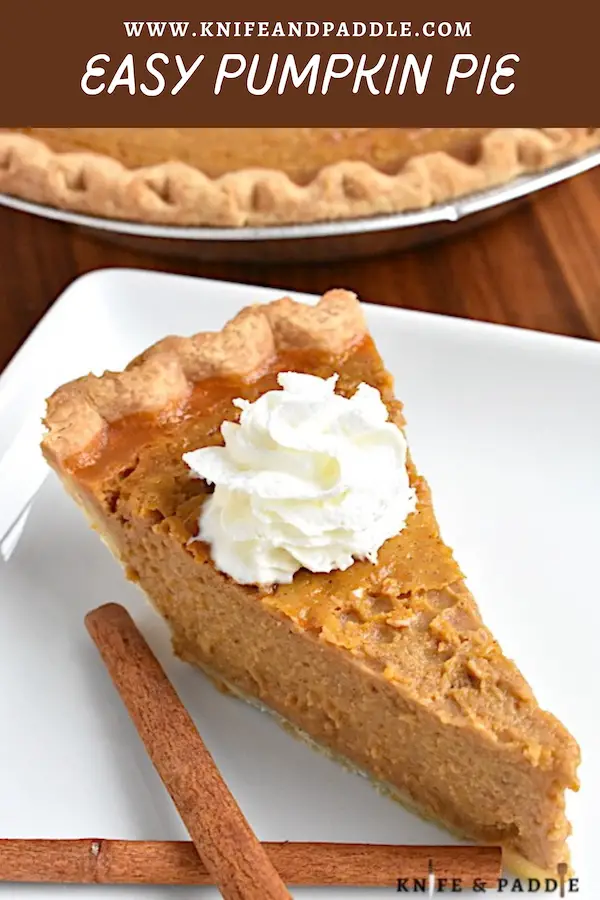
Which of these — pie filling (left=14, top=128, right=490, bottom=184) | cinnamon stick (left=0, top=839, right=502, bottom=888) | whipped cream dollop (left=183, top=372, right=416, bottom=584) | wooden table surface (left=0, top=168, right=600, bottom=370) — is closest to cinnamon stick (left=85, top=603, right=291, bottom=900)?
cinnamon stick (left=0, top=839, right=502, bottom=888)

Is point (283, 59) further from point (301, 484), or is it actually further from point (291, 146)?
point (301, 484)

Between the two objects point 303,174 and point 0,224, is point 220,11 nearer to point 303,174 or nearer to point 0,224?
point 303,174

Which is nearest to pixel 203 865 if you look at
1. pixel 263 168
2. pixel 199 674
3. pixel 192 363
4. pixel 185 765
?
pixel 185 765

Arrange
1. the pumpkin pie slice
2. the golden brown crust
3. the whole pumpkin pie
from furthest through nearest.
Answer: the whole pumpkin pie, the golden brown crust, the pumpkin pie slice

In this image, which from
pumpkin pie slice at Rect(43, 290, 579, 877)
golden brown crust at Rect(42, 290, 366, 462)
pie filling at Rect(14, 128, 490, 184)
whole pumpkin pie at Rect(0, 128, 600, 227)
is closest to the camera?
pumpkin pie slice at Rect(43, 290, 579, 877)

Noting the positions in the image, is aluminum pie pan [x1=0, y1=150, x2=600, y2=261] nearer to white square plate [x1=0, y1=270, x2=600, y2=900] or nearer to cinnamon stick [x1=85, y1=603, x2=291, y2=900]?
white square plate [x1=0, y1=270, x2=600, y2=900]

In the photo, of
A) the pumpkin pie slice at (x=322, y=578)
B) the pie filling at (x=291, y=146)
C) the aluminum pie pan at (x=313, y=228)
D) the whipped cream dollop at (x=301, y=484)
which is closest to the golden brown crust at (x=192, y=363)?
the pumpkin pie slice at (x=322, y=578)
